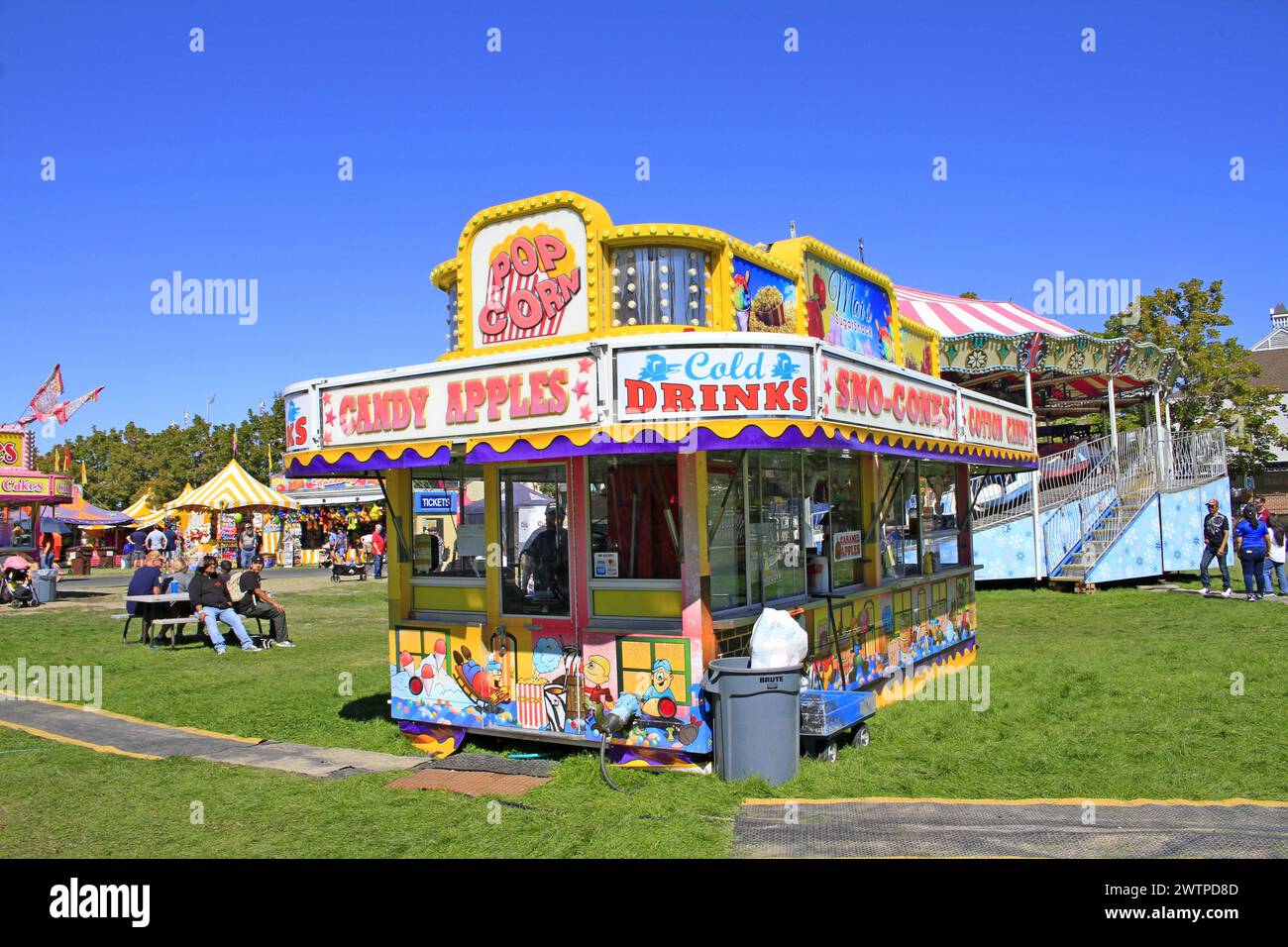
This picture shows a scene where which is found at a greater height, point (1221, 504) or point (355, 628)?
point (1221, 504)

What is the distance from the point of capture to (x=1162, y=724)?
27.0 ft

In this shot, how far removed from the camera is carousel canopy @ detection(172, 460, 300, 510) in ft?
103

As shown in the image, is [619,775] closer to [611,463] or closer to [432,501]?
→ [611,463]

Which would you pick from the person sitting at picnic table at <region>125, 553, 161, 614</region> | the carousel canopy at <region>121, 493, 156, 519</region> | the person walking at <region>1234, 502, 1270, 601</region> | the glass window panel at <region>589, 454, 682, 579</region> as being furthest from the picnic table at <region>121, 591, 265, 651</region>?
the carousel canopy at <region>121, 493, 156, 519</region>

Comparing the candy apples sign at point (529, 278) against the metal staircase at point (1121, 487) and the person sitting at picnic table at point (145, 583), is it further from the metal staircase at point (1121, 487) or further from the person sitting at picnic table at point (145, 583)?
the metal staircase at point (1121, 487)

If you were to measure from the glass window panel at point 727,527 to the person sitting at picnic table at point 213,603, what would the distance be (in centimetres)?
963

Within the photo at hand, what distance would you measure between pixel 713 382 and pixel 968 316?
18276 mm

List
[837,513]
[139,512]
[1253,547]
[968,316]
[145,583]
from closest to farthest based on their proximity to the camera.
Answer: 1. [837,513]
2. [145,583]
3. [1253,547]
4. [968,316]
5. [139,512]

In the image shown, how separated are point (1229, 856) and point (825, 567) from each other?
4425 mm

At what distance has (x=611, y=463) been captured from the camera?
776 centimetres

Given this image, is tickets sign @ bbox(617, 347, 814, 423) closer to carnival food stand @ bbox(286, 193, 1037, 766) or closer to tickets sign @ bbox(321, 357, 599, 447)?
carnival food stand @ bbox(286, 193, 1037, 766)

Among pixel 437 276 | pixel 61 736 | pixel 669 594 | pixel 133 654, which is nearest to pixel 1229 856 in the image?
pixel 669 594

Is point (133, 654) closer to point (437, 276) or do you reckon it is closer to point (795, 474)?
point (437, 276)

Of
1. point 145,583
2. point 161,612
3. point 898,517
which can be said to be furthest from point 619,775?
point 145,583
